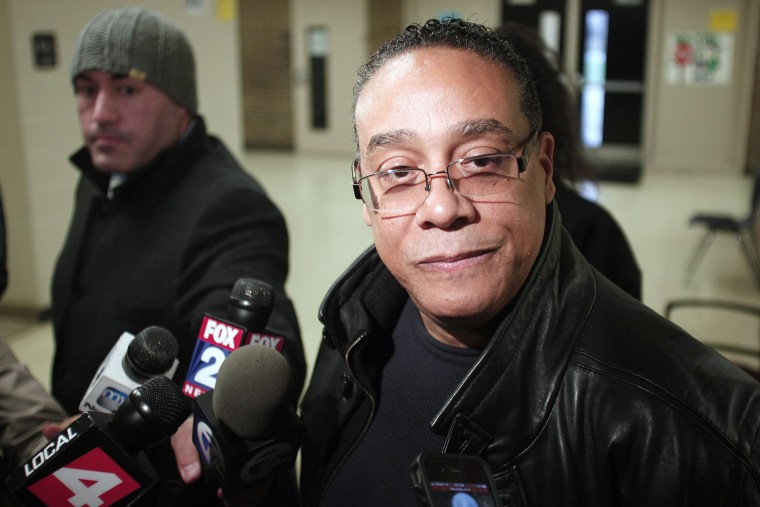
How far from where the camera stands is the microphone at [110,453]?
3.64 feet

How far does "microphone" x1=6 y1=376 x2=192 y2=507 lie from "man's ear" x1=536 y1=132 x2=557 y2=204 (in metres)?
0.63

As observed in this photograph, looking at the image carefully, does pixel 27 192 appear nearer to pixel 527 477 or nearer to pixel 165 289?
pixel 165 289

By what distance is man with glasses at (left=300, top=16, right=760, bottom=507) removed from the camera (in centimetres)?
97

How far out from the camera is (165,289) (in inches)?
73.8

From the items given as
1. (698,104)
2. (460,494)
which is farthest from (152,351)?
(698,104)

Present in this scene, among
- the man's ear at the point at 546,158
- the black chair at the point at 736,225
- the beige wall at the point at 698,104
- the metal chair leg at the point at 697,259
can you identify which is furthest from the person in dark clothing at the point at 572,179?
the beige wall at the point at 698,104

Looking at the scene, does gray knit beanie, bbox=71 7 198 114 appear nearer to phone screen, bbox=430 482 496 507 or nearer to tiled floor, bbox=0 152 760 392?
phone screen, bbox=430 482 496 507

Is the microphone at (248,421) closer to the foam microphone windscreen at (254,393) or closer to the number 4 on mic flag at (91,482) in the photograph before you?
the foam microphone windscreen at (254,393)

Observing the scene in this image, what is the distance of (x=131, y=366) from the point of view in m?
1.35

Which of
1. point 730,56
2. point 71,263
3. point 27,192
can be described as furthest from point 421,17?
point 71,263

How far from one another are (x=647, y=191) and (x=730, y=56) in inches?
85.3

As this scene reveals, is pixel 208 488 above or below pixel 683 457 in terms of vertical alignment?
below

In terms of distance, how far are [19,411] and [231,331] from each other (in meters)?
0.53

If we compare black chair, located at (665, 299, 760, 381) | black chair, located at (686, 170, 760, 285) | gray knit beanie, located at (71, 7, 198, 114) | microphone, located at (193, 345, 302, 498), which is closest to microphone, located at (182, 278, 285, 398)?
microphone, located at (193, 345, 302, 498)
